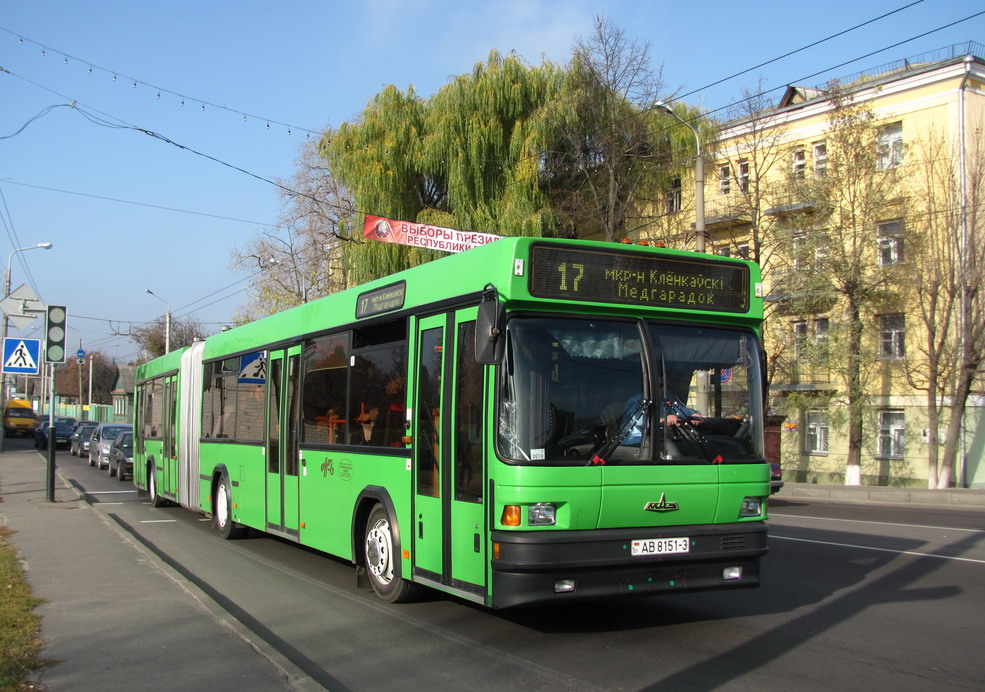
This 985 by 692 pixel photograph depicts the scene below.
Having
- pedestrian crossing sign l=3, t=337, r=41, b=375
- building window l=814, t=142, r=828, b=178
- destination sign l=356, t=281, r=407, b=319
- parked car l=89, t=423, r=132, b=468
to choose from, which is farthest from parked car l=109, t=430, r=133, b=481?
building window l=814, t=142, r=828, b=178

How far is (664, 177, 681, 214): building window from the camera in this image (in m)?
30.9

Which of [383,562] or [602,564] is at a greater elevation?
[602,564]

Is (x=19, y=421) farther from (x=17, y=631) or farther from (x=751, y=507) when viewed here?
(x=751, y=507)

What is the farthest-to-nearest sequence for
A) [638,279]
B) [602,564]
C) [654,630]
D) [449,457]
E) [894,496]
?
[894,496] → [654,630] → [449,457] → [638,279] → [602,564]

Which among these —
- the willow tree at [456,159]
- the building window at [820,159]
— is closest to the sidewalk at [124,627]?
the willow tree at [456,159]

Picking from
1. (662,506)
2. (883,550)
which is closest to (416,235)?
(883,550)

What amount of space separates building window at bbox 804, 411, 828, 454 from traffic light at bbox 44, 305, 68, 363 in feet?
78.9

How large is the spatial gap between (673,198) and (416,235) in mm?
18238

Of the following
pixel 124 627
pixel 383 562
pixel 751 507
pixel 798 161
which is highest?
pixel 798 161

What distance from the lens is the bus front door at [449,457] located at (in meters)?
6.76

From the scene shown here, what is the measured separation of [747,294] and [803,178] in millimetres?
23751

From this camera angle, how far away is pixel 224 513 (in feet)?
44.8

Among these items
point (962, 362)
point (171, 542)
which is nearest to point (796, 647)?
point (171, 542)

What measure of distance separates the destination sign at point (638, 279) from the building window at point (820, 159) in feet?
78.3
